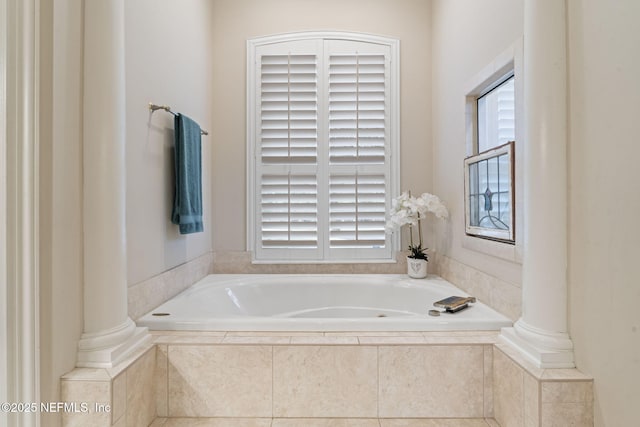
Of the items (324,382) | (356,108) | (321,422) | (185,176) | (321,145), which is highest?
(356,108)

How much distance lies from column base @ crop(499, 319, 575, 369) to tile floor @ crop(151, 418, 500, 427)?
1.20ft

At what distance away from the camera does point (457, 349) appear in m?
1.35

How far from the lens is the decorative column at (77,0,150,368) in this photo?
116 cm

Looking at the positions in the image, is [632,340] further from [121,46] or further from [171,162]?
[171,162]

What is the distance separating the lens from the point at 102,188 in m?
1.18

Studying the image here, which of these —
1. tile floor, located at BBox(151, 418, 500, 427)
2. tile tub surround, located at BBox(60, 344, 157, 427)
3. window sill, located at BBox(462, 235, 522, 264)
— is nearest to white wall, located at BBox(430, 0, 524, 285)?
window sill, located at BBox(462, 235, 522, 264)

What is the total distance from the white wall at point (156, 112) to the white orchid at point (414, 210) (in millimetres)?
1415

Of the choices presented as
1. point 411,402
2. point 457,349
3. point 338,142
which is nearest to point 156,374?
point 411,402

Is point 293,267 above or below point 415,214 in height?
below

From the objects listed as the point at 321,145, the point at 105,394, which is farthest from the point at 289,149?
the point at 105,394

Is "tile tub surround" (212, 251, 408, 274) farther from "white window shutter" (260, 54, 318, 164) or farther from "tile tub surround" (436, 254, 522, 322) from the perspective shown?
"white window shutter" (260, 54, 318, 164)

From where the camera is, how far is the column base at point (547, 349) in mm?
1129

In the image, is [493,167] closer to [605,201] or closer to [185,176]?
[605,201]

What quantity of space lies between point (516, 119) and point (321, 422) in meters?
1.55
